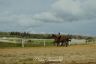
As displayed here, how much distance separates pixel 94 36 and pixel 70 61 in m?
37.3

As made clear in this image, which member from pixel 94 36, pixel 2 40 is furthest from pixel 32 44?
pixel 94 36

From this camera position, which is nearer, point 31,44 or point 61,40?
point 31,44

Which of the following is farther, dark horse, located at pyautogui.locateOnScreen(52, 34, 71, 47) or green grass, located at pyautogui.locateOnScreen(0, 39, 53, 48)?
dark horse, located at pyautogui.locateOnScreen(52, 34, 71, 47)

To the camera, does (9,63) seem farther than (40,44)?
No

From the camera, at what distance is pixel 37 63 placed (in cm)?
Answer: 1541

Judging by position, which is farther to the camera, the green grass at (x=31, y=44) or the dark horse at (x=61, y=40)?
the dark horse at (x=61, y=40)

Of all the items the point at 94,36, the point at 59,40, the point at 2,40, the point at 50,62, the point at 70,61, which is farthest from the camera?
the point at 94,36

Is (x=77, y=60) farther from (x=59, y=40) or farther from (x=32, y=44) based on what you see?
(x=59, y=40)

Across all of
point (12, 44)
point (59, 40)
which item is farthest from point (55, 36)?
point (12, 44)

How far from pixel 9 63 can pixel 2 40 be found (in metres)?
20.9

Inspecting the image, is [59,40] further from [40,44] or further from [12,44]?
[12,44]

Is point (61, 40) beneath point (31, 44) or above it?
above

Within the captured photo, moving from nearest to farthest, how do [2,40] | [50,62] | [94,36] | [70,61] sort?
[50,62]
[70,61]
[2,40]
[94,36]

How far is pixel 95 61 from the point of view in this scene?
17.3 metres
